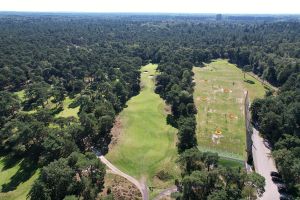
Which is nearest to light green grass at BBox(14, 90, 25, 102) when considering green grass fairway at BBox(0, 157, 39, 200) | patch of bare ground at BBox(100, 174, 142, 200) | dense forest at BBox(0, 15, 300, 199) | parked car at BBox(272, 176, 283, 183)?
dense forest at BBox(0, 15, 300, 199)

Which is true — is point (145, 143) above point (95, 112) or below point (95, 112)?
below

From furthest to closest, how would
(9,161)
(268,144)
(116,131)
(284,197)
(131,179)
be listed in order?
1. (116,131)
2. (268,144)
3. (9,161)
4. (131,179)
5. (284,197)

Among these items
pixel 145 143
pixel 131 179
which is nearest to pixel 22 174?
pixel 131 179

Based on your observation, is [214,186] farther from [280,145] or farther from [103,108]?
[103,108]

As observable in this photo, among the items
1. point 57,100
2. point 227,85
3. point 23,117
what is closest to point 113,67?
point 57,100

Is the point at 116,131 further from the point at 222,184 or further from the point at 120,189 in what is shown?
the point at 222,184

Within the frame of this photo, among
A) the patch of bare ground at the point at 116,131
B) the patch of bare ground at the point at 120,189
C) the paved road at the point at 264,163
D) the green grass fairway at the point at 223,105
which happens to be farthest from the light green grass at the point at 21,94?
the paved road at the point at 264,163
